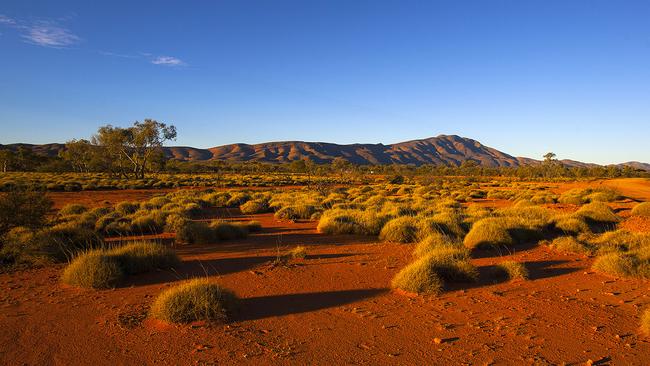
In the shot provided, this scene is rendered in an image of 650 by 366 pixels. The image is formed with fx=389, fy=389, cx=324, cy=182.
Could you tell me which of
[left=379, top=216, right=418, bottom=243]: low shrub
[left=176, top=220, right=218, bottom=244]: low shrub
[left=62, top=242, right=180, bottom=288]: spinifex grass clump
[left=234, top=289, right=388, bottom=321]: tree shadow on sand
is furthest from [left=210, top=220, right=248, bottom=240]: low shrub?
[left=234, top=289, right=388, bottom=321]: tree shadow on sand

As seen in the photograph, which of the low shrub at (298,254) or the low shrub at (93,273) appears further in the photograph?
the low shrub at (298,254)

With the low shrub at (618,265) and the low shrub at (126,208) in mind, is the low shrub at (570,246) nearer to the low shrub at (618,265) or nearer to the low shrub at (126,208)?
the low shrub at (618,265)

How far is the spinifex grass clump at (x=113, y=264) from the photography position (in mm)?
7266

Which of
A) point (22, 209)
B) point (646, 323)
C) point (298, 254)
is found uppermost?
point (22, 209)

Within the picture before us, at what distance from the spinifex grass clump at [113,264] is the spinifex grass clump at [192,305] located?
213 centimetres

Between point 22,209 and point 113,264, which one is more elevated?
point 22,209

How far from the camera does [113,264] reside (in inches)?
298

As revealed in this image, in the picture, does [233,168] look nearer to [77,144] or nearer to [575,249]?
[77,144]

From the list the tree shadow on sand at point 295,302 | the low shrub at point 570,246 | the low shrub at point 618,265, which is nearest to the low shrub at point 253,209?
the tree shadow on sand at point 295,302

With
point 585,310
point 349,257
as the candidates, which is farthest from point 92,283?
point 585,310

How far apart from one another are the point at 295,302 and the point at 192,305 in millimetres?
1752

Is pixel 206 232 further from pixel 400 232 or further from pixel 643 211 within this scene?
pixel 643 211

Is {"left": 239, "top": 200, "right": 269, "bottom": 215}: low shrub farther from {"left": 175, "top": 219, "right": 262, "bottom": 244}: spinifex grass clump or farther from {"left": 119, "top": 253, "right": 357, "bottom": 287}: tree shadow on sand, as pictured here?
{"left": 119, "top": 253, "right": 357, "bottom": 287}: tree shadow on sand

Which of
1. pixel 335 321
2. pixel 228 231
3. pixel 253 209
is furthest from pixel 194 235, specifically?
pixel 253 209
